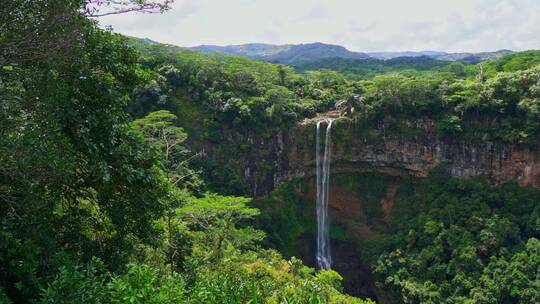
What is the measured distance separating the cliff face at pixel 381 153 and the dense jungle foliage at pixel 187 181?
0.58 metres

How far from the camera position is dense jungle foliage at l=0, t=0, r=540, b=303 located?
177 inches

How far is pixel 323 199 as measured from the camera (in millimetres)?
27500

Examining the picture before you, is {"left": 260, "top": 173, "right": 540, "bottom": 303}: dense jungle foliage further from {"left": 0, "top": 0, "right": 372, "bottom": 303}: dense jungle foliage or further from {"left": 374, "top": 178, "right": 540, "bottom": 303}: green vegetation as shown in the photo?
{"left": 0, "top": 0, "right": 372, "bottom": 303}: dense jungle foliage

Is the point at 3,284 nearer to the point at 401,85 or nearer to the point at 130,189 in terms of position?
the point at 130,189

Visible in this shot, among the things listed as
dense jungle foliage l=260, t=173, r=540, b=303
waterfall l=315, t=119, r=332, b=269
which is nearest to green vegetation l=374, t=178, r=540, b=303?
dense jungle foliage l=260, t=173, r=540, b=303

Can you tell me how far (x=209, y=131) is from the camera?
2633cm

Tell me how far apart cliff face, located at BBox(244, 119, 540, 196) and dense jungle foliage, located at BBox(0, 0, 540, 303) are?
0.58 meters

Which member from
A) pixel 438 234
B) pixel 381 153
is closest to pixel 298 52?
pixel 381 153

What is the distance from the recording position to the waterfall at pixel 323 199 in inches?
1054

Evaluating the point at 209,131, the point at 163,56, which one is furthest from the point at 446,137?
the point at 163,56

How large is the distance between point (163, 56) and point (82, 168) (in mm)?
25523

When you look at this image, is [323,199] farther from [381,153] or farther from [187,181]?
[187,181]

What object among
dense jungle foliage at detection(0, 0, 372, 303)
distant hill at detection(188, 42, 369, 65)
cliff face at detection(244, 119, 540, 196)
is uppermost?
distant hill at detection(188, 42, 369, 65)

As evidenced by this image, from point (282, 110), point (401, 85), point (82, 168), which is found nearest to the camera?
point (82, 168)
